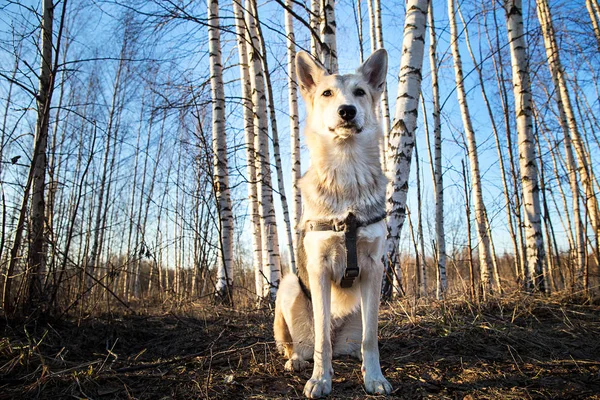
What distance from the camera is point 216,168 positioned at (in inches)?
276

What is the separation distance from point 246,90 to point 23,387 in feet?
25.5

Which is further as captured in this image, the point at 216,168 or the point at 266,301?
the point at 216,168

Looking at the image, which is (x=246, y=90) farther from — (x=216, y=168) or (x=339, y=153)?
(x=339, y=153)

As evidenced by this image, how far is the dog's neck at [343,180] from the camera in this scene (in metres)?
2.48

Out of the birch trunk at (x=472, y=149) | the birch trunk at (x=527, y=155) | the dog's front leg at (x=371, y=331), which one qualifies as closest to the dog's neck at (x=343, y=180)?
the dog's front leg at (x=371, y=331)

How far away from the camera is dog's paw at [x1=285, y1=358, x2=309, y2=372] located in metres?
2.55

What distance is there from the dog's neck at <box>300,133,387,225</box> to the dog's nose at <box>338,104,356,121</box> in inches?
8.4

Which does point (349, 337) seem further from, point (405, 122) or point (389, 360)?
point (405, 122)

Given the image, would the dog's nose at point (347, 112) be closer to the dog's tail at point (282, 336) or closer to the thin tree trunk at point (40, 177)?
the dog's tail at point (282, 336)

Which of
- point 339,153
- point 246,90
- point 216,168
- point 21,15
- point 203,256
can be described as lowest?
point 203,256

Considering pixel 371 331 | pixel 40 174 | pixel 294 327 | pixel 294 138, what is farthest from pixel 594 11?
pixel 40 174

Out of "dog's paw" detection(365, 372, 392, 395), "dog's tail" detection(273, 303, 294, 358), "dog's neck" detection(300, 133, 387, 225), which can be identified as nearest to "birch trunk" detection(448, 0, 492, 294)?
"dog's neck" detection(300, 133, 387, 225)

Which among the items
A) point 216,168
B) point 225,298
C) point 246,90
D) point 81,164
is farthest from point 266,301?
point 81,164

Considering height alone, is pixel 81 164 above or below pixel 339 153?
above
